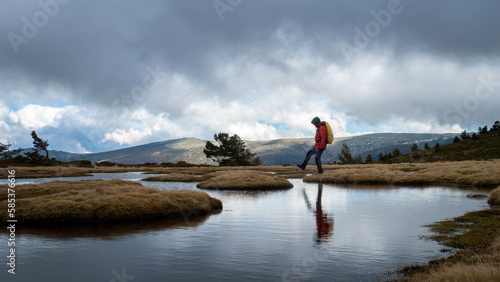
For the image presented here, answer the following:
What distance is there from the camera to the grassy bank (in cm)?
873

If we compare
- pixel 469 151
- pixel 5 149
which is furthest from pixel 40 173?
pixel 469 151

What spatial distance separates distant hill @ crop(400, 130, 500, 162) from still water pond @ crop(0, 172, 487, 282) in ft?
425

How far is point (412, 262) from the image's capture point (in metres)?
13.0

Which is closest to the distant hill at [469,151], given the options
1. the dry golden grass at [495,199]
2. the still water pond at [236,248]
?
the dry golden grass at [495,199]

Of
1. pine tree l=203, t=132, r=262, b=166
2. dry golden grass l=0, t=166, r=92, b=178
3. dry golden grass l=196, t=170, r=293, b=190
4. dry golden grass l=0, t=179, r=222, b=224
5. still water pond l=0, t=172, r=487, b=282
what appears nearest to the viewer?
still water pond l=0, t=172, r=487, b=282

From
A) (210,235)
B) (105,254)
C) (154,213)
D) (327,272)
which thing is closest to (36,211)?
(154,213)

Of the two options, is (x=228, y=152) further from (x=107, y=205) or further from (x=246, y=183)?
(x=107, y=205)

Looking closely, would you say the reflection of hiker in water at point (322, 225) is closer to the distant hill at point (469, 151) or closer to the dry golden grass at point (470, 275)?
the dry golden grass at point (470, 275)

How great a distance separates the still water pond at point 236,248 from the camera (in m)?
12.1

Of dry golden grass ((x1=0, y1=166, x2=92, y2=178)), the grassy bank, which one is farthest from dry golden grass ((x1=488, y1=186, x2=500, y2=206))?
dry golden grass ((x1=0, y1=166, x2=92, y2=178))

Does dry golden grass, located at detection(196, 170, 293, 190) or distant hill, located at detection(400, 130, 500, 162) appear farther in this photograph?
distant hill, located at detection(400, 130, 500, 162)

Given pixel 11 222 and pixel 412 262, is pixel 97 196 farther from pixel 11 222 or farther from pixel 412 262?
pixel 412 262

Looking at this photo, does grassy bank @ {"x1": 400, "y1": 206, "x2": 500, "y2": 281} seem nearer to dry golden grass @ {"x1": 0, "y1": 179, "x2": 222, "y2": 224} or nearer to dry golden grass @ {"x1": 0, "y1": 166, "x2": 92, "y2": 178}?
dry golden grass @ {"x1": 0, "y1": 179, "x2": 222, "y2": 224}

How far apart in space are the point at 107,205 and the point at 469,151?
158m
